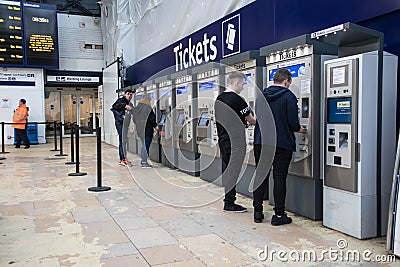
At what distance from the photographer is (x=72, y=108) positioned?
1575 cm

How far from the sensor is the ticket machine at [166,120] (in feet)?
23.1

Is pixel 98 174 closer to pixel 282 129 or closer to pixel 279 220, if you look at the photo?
pixel 279 220

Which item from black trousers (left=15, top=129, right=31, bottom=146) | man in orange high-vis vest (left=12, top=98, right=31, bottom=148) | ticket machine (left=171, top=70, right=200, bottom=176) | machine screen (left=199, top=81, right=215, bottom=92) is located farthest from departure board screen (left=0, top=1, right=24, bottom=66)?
machine screen (left=199, top=81, right=215, bottom=92)

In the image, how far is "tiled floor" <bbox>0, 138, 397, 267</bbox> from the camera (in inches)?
112

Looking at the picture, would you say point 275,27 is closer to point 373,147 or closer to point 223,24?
point 223,24

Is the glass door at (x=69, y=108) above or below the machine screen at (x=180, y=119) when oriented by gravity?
above

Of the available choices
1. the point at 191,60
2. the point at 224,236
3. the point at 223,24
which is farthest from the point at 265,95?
the point at 191,60

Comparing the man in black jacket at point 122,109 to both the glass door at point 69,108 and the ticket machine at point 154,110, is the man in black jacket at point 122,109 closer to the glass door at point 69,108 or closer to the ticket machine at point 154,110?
the ticket machine at point 154,110

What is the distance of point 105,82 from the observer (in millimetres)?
13109

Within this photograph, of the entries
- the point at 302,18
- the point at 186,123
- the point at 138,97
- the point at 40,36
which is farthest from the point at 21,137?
the point at 302,18

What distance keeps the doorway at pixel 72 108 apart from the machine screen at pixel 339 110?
41.5 feet

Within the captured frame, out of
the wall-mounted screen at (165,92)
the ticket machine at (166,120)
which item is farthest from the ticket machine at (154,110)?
the wall-mounted screen at (165,92)

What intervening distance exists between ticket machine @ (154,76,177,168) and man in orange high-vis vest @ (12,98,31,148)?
18.3 ft

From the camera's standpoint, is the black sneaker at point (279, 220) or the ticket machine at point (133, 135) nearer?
the black sneaker at point (279, 220)
